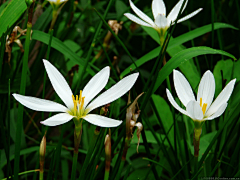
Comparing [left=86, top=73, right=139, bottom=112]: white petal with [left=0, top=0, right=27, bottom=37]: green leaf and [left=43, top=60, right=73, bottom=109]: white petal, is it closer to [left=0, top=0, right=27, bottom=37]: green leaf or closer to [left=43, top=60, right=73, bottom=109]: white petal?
[left=43, top=60, right=73, bottom=109]: white petal

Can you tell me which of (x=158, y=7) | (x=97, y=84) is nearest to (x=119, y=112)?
(x=158, y=7)

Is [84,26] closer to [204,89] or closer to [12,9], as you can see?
[12,9]

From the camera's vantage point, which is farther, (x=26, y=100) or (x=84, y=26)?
(x=84, y=26)

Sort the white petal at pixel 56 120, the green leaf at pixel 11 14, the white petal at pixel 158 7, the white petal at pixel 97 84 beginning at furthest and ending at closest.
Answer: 1. the white petal at pixel 158 7
2. the green leaf at pixel 11 14
3. the white petal at pixel 97 84
4. the white petal at pixel 56 120

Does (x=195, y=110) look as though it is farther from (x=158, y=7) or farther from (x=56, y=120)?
(x=158, y=7)

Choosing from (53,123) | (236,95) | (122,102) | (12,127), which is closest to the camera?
(53,123)

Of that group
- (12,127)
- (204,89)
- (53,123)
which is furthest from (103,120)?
(12,127)

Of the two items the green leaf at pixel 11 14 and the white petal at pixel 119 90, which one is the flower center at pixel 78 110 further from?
the green leaf at pixel 11 14

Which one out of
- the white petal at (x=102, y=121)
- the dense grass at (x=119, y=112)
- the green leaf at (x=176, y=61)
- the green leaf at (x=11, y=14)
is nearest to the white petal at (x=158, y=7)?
the dense grass at (x=119, y=112)
